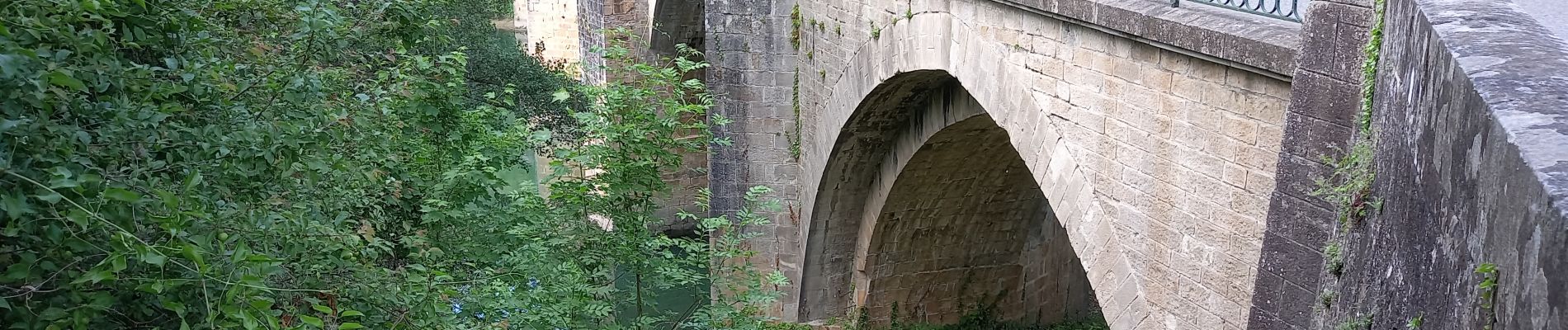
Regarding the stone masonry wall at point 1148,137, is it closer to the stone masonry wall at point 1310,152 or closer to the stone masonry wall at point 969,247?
Answer: the stone masonry wall at point 1310,152

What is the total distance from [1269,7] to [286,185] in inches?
132

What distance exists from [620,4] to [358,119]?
11.5 meters

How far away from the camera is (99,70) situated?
2.82 metres

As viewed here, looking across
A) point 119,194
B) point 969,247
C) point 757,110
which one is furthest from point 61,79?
point 969,247

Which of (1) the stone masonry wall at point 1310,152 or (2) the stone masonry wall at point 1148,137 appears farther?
(2) the stone masonry wall at point 1148,137

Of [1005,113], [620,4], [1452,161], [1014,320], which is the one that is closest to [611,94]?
[1005,113]

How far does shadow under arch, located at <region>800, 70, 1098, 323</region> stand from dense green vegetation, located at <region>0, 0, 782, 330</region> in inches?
101

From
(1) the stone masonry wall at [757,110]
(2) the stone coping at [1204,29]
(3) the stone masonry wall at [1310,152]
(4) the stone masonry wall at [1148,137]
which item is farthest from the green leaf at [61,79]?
(1) the stone masonry wall at [757,110]

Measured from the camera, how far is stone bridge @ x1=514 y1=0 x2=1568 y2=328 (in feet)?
5.96

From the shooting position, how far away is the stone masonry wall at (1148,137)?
4.30 metres

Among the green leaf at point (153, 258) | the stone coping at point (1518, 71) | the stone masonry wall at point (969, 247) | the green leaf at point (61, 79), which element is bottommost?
→ the stone masonry wall at point (969, 247)

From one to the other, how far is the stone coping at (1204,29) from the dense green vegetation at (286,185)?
264cm

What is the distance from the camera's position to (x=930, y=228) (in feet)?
36.9

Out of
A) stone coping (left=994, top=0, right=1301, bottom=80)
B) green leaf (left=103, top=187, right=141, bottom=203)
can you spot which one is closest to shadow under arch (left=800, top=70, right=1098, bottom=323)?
stone coping (left=994, top=0, right=1301, bottom=80)
